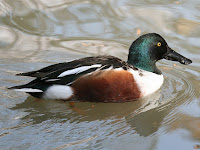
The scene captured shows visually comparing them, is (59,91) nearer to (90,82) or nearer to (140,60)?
(90,82)

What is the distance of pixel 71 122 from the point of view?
17.3ft

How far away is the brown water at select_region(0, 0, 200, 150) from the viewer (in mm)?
4805

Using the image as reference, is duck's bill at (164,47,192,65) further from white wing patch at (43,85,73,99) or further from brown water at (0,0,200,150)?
white wing patch at (43,85,73,99)

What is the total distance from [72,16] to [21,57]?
7.54 ft

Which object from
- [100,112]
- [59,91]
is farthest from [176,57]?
[59,91]

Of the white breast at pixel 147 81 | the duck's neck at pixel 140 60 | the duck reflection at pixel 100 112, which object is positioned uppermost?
the duck's neck at pixel 140 60

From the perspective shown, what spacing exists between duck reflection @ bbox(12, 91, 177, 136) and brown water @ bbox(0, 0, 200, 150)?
0.01 m

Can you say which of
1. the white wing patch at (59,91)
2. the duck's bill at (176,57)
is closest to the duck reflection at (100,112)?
the white wing patch at (59,91)

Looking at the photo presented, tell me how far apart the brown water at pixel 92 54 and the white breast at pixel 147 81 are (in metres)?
0.14

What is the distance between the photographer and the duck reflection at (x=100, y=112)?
17.4ft

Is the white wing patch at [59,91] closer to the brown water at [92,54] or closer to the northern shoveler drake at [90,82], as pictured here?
the northern shoveler drake at [90,82]

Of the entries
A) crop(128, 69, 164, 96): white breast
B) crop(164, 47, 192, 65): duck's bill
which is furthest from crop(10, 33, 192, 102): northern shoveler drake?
crop(164, 47, 192, 65): duck's bill

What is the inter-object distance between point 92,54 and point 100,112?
7.04ft

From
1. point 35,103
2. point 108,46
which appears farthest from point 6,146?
point 108,46
